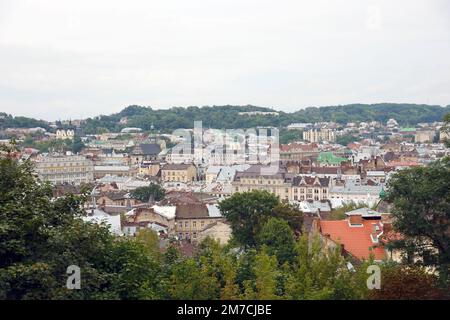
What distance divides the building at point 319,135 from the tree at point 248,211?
9310cm

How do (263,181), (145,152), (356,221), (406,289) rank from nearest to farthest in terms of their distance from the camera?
(406,289) → (356,221) → (263,181) → (145,152)

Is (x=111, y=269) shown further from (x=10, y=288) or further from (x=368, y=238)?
(x=368, y=238)

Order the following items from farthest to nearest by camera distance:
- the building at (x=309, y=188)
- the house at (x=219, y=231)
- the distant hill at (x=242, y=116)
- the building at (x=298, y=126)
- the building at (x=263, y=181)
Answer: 1. the building at (x=298, y=126)
2. the distant hill at (x=242, y=116)
3. the building at (x=263, y=181)
4. the building at (x=309, y=188)
5. the house at (x=219, y=231)

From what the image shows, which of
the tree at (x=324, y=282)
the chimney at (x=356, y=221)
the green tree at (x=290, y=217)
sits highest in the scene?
the tree at (x=324, y=282)

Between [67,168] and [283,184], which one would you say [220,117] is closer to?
[67,168]

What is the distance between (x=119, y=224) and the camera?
91.4 feet

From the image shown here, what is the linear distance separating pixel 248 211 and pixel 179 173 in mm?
39802

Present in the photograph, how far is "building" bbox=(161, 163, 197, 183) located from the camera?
6519 cm

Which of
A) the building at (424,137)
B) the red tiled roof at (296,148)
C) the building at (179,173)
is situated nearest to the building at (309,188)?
the building at (179,173)

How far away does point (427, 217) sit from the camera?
1326 centimetres

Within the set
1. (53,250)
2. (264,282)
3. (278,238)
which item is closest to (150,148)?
(278,238)

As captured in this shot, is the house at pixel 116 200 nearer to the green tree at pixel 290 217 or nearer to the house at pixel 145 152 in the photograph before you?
the green tree at pixel 290 217

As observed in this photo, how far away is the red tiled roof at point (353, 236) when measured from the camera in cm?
1800

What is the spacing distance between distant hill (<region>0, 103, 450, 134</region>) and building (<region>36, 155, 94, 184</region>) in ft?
182
